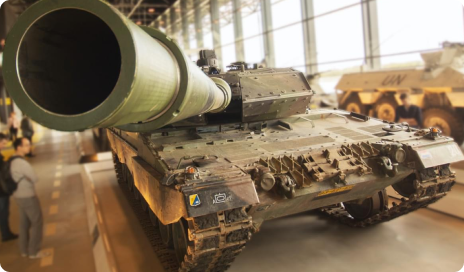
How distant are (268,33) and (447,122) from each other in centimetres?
915

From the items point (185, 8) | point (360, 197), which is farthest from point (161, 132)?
point (185, 8)

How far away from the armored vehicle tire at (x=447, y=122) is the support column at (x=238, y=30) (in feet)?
35.1

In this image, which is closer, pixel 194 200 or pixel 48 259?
pixel 194 200

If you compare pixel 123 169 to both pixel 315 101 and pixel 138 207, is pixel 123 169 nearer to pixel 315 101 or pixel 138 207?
pixel 138 207

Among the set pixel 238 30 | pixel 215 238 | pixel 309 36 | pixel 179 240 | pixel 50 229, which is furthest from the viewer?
pixel 238 30

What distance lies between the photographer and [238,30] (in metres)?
19.3

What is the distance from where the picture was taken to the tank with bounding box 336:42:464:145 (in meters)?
10.0

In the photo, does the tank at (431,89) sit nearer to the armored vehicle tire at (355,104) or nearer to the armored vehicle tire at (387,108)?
the armored vehicle tire at (387,108)

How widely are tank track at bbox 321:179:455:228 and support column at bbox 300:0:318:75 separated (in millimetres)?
9792

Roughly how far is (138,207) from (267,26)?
1224 cm

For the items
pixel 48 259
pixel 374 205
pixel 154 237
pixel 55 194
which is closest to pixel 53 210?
pixel 55 194

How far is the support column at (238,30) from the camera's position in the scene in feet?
61.1

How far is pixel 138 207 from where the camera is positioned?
696 centimetres

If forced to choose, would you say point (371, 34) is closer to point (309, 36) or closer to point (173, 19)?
point (309, 36)
